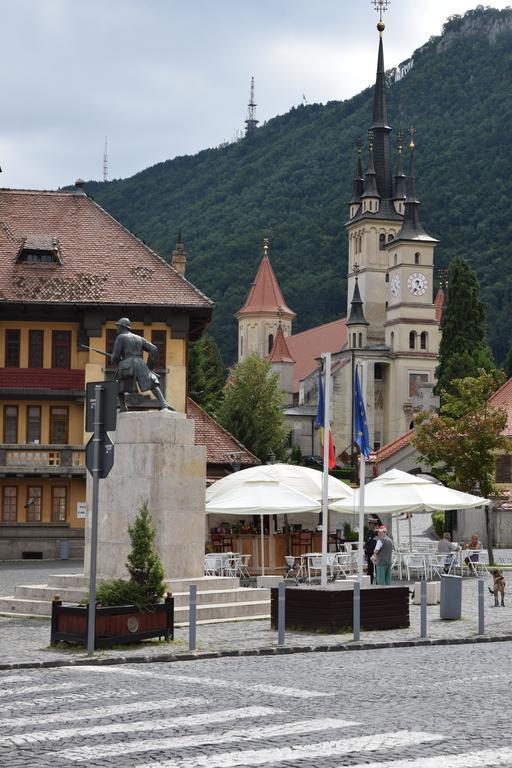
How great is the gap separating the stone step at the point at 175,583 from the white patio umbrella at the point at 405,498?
27.8 ft

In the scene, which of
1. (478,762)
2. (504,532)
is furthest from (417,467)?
(478,762)

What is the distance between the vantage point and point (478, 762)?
9.02 meters

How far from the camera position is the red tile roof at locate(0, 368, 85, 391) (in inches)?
1839

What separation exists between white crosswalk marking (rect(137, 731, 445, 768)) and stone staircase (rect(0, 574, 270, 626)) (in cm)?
1052

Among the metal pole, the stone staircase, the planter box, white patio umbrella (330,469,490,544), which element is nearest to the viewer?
the metal pole

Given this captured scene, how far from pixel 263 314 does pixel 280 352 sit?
10083 mm

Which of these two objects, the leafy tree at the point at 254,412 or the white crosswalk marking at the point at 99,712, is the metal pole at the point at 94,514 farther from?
the leafy tree at the point at 254,412

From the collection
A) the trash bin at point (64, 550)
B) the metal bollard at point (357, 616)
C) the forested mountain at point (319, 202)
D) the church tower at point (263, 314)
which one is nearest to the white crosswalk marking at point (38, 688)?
the metal bollard at point (357, 616)

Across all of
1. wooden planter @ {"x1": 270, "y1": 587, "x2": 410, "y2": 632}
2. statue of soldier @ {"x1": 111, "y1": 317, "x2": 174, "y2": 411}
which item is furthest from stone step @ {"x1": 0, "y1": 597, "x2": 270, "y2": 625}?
statue of soldier @ {"x1": 111, "y1": 317, "x2": 174, "y2": 411}

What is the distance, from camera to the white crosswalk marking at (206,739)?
30.6 ft

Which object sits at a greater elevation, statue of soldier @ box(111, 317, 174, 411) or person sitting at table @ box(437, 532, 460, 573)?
statue of soldier @ box(111, 317, 174, 411)

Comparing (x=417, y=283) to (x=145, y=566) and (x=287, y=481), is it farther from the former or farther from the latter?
(x=145, y=566)

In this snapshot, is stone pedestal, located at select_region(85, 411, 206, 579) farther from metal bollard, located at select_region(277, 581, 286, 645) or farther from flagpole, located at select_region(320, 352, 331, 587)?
metal bollard, located at select_region(277, 581, 286, 645)

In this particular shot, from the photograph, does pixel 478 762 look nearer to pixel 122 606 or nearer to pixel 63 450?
pixel 122 606
